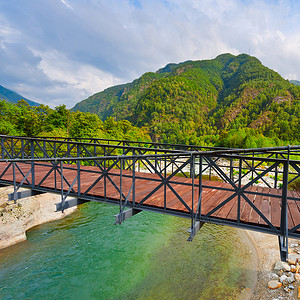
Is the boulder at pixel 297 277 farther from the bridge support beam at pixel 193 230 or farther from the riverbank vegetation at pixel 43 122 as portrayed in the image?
the riverbank vegetation at pixel 43 122

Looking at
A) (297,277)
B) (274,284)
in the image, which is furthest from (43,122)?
(297,277)

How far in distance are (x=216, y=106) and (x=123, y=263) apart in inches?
3841

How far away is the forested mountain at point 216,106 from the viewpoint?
6444 cm

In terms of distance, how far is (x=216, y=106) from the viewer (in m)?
97.6

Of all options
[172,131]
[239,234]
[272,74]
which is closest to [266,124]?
[172,131]

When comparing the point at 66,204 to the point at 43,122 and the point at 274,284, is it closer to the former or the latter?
the point at 274,284

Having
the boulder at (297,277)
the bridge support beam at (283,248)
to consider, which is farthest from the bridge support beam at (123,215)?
the boulder at (297,277)

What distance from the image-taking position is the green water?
24.9 ft

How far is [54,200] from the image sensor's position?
13891 mm

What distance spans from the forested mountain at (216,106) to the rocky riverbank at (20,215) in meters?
39.8

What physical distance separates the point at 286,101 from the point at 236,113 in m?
16.3

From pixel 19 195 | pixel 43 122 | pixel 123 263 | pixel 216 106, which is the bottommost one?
pixel 123 263

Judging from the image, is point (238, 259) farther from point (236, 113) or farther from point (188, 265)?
point (236, 113)

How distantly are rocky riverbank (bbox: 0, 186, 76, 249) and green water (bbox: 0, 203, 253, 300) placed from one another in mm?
494
